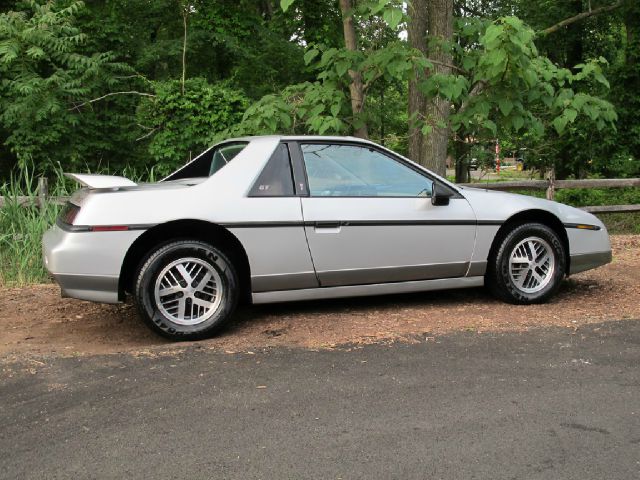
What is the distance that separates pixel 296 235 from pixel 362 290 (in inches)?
29.1

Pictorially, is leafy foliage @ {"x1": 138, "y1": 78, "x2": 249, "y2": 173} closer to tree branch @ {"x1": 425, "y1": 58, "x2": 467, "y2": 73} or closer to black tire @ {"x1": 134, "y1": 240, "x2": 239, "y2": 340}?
tree branch @ {"x1": 425, "y1": 58, "x2": 467, "y2": 73}

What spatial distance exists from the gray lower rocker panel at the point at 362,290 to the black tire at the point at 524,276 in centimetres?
16

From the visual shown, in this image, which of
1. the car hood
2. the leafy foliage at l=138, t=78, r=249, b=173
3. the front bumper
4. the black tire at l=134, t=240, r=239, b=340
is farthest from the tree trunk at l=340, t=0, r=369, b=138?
the front bumper

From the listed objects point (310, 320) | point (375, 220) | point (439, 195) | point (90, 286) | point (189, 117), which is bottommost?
point (310, 320)

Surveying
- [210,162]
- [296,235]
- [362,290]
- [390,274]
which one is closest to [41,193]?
[210,162]

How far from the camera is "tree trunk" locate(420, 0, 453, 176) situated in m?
8.78

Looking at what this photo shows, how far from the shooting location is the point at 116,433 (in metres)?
3.37

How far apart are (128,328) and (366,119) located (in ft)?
16.2

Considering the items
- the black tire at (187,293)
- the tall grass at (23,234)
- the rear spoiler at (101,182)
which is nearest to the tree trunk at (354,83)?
the tall grass at (23,234)

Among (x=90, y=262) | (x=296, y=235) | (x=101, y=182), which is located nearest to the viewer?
(x=90, y=262)

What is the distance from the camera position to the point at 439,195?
18.5ft

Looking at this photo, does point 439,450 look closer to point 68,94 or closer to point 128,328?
point 128,328

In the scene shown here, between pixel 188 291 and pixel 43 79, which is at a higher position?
pixel 43 79

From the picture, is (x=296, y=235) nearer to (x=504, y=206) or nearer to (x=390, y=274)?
(x=390, y=274)
